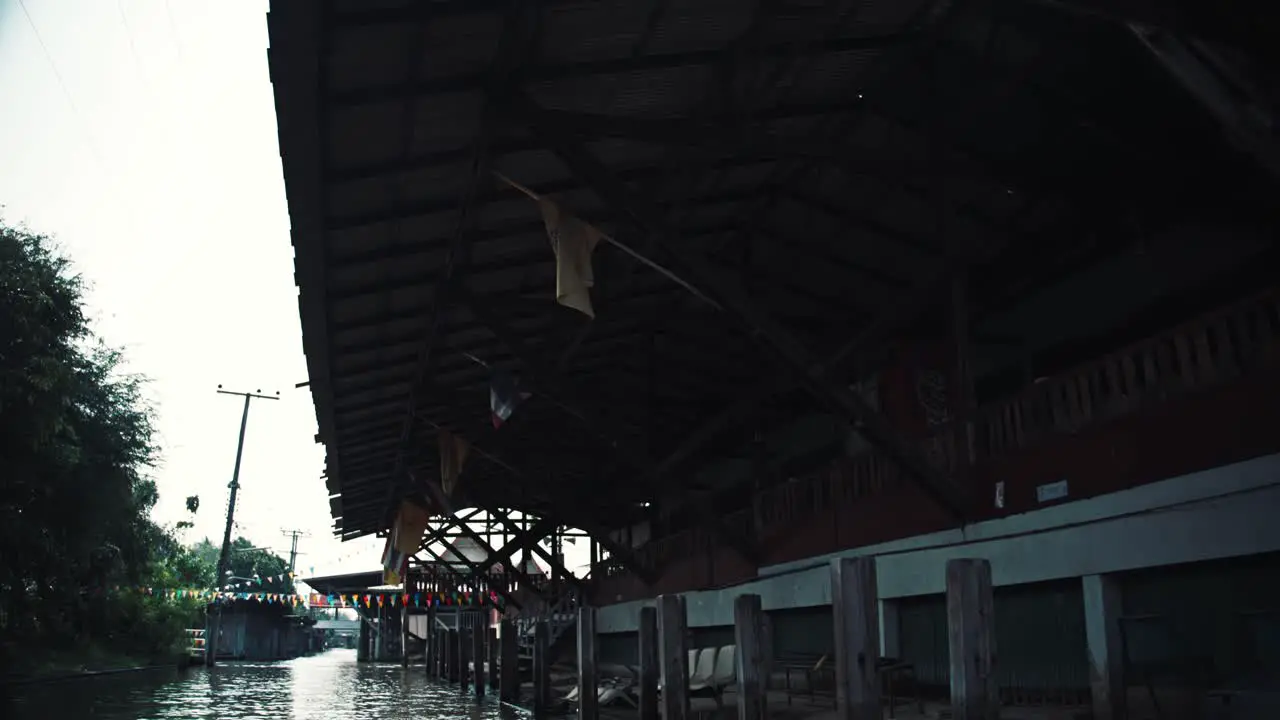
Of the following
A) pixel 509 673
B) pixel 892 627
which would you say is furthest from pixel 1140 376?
pixel 509 673

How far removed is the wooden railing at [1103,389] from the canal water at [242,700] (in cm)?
709

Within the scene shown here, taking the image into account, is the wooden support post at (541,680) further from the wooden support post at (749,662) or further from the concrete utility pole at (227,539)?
the concrete utility pole at (227,539)

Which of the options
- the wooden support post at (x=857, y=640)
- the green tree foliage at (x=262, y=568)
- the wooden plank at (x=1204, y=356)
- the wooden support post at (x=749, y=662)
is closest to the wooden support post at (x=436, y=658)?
the wooden support post at (x=749, y=662)

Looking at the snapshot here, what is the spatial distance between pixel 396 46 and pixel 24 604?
21.1 meters

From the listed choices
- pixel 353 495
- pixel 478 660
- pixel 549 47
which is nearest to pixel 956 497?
pixel 549 47

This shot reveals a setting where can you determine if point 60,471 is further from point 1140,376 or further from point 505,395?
point 1140,376

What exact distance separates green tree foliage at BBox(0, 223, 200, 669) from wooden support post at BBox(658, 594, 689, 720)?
14977 mm

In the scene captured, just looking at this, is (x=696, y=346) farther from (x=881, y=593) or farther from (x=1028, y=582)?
(x=1028, y=582)

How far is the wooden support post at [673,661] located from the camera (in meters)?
10.6

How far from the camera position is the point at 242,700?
2180 cm

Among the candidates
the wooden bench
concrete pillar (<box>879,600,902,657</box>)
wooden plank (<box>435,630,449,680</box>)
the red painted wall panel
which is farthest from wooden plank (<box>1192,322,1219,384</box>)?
wooden plank (<box>435,630,449,680</box>)

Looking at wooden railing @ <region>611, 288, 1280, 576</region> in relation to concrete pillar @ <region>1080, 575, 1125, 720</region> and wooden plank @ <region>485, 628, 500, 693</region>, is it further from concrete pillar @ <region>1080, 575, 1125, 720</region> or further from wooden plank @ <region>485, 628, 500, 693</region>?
wooden plank @ <region>485, 628, 500, 693</region>

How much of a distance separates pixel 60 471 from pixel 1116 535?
21295 millimetres

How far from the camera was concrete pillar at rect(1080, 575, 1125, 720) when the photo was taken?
1038 centimetres
